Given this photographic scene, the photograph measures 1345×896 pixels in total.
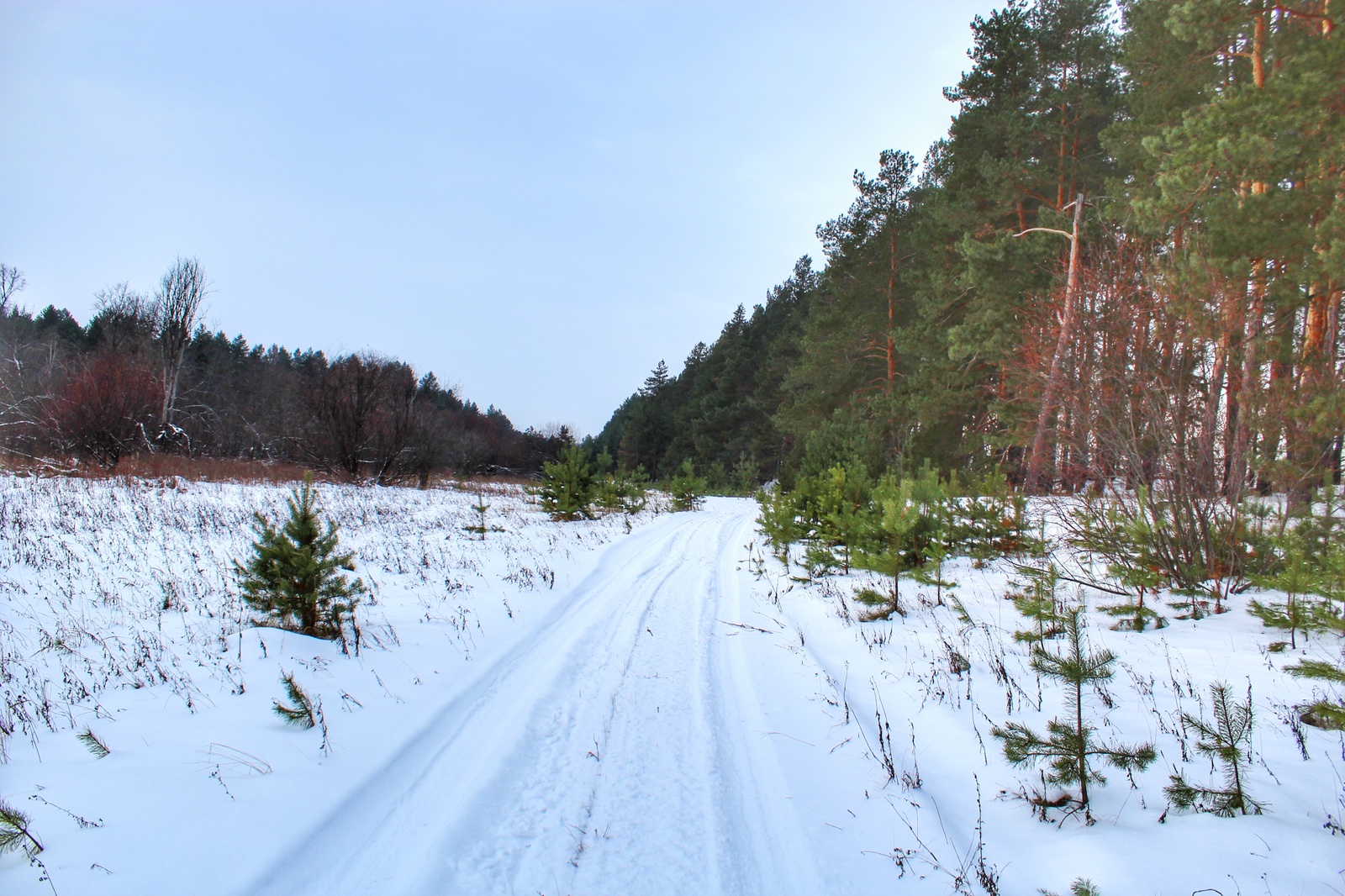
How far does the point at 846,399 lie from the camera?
24.5 m

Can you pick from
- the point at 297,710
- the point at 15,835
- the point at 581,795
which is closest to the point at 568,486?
the point at 297,710

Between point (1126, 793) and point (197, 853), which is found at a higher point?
point (1126, 793)

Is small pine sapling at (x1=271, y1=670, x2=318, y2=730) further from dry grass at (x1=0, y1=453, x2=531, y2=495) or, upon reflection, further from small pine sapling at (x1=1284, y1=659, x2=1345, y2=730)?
dry grass at (x1=0, y1=453, x2=531, y2=495)

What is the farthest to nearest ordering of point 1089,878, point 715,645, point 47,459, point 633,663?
point 47,459 → point 715,645 → point 633,663 → point 1089,878

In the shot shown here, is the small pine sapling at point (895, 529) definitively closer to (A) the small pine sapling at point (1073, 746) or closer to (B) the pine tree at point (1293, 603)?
(B) the pine tree at point (1293, 603)

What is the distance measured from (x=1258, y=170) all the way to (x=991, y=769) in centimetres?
1192

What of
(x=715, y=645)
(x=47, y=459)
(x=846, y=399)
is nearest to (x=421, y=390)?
(x=47, y=459)

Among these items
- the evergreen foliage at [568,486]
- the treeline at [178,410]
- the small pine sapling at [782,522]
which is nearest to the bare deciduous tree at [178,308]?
the treeline at [178,410]

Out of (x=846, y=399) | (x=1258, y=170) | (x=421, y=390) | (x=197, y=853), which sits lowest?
(x=197, y=853)

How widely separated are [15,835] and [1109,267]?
30.4 feet

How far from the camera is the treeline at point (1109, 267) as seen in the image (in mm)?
5527

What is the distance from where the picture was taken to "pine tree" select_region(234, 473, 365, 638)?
167 inches

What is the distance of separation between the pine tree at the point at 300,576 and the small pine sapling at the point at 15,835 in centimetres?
228

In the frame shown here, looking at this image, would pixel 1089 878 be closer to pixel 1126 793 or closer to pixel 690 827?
pixel 1126 793
